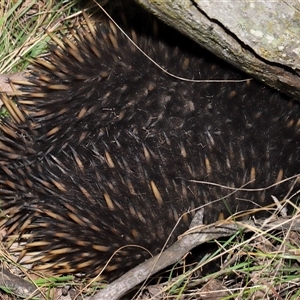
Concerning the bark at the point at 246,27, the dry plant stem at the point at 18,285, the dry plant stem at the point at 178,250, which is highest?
the bark at the point at 246,27

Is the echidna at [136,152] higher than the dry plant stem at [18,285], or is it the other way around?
the echidna at [136,152]

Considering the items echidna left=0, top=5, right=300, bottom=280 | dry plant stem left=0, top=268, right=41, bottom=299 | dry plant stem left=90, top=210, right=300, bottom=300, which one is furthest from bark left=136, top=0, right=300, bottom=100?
dry plant stem left=0, top=268, right=41, bottom=299

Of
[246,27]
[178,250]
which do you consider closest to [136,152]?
[178,250]

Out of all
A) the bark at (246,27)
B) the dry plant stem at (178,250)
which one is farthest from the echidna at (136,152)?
the bark at (246,27)

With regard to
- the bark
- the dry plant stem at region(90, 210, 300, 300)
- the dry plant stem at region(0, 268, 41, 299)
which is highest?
the bark

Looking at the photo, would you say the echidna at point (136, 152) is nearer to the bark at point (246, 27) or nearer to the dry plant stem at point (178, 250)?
the dry plant stem at point (178, 250)

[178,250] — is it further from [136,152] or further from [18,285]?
[18,285]

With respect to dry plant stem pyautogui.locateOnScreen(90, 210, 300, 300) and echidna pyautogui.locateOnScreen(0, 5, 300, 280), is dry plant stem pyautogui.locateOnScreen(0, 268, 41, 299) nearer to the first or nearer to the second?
echidna pyautogui.locateOnScreen(0, 5, 300, 280)
